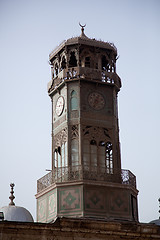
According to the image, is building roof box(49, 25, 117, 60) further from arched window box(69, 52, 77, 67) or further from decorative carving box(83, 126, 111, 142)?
decorative carving box(83, 126, 111, 142)

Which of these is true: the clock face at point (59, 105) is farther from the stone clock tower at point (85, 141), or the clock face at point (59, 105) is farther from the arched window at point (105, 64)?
the arched window at point (105, 64)

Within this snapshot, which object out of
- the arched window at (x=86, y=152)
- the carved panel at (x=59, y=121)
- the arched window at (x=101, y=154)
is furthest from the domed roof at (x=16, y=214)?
the carved panel at (x=59, y=121)

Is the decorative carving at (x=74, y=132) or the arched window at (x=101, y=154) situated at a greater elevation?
the decorative carving at (x=74, y=132)

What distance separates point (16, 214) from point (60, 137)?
538 cm

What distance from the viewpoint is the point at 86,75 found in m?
35.3

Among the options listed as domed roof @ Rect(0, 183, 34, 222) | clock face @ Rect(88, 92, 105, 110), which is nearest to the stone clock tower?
clock face @ Rect(88, 92, 105, 110)

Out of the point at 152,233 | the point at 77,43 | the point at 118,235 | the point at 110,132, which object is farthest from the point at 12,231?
the point at 77,43

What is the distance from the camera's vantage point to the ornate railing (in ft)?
108

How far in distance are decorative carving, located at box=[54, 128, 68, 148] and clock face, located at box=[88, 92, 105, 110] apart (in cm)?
213

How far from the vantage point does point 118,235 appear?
29531 mm

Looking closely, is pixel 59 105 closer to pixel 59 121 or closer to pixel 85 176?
pixel 59 121

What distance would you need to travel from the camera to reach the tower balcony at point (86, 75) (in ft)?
116

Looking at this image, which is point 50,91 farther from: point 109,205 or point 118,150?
point 109,205

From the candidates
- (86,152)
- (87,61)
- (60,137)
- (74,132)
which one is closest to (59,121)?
(60,137)
